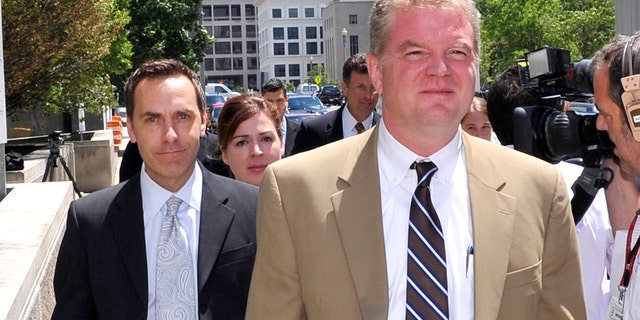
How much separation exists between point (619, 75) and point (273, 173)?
1.05 meters

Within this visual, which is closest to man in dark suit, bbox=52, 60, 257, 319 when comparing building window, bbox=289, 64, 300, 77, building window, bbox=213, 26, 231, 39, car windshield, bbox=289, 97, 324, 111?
car windshield, bbox=289, 97, 324, 111

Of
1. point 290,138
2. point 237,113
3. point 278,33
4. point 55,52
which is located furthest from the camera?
Result: point 278,33

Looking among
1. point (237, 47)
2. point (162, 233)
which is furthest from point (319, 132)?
point (237, 47)

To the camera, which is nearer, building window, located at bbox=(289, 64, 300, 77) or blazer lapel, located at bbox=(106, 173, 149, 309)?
blazer lapel, located at bbox=(106, 173, 149, 309)

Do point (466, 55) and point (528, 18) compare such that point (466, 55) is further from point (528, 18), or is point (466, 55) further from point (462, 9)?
point (528, 18)

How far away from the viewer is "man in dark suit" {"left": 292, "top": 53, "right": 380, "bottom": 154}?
7.94 metres

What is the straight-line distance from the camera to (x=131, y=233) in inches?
134

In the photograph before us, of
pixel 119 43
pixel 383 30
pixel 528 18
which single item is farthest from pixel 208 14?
pixel 383 30

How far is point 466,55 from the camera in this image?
9.18 feet

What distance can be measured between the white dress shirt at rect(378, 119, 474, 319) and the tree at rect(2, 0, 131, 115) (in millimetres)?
12101

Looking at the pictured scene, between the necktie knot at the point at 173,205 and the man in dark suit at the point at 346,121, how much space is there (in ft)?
14.4

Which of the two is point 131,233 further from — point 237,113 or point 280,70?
point 280,70

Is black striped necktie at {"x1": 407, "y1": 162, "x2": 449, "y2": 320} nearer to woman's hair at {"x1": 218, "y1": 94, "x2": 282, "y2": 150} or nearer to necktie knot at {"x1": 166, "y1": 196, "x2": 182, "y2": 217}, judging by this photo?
necktie knot at {"x1": 166, "y1": 196, "x2": 182, "y2": 217}

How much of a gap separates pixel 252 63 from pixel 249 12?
10.9 metres
